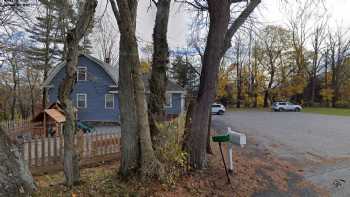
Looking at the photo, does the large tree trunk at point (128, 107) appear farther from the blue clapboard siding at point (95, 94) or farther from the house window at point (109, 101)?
the house window at point (109, 101)

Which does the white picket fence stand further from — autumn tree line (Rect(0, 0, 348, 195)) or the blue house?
the blue house

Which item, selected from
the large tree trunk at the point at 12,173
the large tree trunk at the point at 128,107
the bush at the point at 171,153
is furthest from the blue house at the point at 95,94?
the large tree trunk at the point at 12,173

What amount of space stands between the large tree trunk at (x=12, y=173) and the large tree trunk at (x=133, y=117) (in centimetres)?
151

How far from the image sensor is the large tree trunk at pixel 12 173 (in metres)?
3.08

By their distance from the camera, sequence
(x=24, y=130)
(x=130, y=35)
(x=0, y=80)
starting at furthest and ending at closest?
(x=0, y=80) < (x=24, y=130) < (x=130, y=35)

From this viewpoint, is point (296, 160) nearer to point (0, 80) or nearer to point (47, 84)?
point (47, 84)

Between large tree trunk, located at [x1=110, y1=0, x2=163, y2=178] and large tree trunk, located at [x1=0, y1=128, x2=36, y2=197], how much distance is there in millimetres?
1509

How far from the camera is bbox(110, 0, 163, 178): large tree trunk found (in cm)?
416

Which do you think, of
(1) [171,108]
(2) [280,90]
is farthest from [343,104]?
(1) [171,108]

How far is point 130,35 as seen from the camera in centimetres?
409

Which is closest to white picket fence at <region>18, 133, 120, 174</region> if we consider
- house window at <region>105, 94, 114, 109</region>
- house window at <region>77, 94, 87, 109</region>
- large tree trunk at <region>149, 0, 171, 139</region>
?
large tree trunk at <region>149, 0, 171, 139</region>

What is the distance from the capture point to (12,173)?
320 centimetres

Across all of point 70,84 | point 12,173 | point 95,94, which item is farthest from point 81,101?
point 12,173

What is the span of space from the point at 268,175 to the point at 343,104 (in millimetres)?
42357
